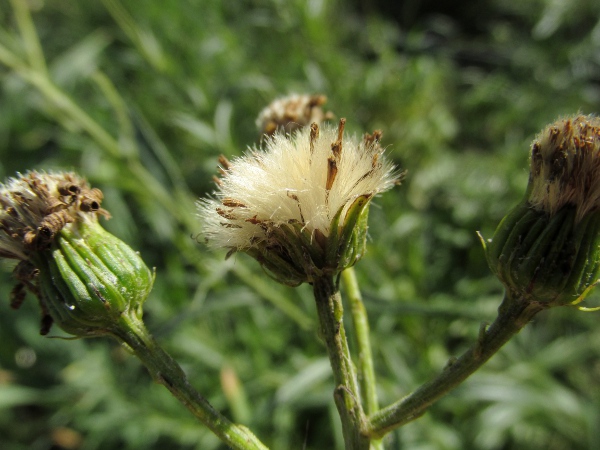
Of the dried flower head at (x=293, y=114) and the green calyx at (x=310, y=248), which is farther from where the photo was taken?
the dried flower head at (x=293, y=114)

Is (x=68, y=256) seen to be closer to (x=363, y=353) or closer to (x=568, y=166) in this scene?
(x=363, y=353)

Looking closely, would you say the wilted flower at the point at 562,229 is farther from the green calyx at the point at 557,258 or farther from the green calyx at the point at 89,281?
the green calyx at the point at 89,281

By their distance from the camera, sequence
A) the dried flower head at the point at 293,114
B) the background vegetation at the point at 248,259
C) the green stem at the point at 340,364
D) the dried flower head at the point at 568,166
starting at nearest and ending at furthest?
the dried flower head at the point at 568,166 → the green stem at the point at 340,364 → the dried flower head at the point at 293,114 → the background vegetation at the point at 248,259

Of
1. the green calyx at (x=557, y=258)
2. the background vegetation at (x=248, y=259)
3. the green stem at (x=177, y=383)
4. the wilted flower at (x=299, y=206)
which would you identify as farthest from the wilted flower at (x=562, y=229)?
the background vegetation at (x=248, y=259)

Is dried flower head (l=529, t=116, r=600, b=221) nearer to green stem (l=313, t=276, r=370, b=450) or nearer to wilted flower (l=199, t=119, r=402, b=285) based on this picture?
wilted flower (l=199, t=119, r=402, b=285)

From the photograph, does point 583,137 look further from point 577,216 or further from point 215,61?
point 215,61

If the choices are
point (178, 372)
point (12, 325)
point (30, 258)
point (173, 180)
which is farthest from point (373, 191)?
point (12, 325)

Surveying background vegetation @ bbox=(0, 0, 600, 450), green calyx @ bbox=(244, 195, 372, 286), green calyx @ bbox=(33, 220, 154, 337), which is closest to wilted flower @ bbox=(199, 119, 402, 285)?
green calyx @ bbox=(244, 195, 372, 286)

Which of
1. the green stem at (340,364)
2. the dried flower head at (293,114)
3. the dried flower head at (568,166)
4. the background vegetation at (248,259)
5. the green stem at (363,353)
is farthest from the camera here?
the background vegetation at (248,259)
